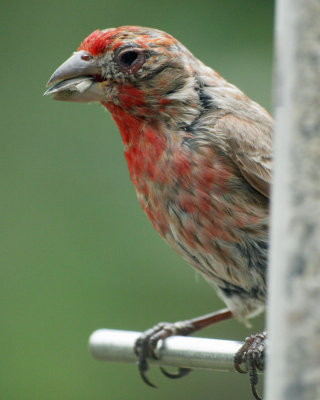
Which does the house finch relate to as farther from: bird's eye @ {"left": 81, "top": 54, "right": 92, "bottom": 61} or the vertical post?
the vertical post

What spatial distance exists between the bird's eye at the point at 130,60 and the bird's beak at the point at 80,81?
7 cm

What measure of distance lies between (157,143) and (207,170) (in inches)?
6.8

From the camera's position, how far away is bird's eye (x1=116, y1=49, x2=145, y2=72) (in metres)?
2.54

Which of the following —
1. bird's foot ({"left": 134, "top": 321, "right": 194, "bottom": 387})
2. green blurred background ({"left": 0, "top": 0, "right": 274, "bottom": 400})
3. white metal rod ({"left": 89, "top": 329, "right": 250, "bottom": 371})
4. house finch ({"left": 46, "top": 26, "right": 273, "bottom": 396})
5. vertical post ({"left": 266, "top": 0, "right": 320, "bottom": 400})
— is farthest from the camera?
green blurred background ({"left": 0, "top": 0, "right": 274, "bottom": 400})

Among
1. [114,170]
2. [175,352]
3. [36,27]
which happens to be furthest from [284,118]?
[36,27]

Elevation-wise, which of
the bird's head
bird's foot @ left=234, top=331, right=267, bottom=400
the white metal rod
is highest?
the bird's head

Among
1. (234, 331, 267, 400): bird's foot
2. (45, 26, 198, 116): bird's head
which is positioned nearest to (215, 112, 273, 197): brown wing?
(45, 26, 198, 116): bird's head

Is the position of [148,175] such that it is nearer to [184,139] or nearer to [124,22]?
[184,139]

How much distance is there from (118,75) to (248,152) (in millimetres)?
440

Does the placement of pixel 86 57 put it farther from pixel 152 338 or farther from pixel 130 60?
pixel 152 338

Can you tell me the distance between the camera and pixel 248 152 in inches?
101

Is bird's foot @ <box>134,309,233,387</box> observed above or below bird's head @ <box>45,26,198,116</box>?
below

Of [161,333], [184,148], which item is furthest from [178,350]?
[161,333]

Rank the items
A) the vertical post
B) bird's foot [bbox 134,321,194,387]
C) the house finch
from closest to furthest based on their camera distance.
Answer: the vertical post
the house finch
bird's foot [bbox 134,321,194,387]
